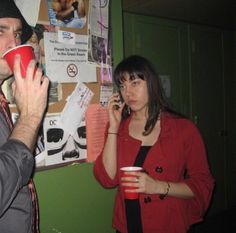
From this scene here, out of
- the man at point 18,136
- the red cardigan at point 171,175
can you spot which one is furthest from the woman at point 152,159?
the man at point 18,136

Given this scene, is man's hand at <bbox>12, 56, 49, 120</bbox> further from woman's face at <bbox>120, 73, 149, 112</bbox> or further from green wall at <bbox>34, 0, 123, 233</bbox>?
woman's face at <bbox>120, 73, 149, 112</bbox>

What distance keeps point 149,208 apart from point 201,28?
9.74ft

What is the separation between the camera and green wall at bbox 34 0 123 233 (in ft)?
4.76

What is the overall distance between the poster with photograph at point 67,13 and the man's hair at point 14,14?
0.18 metres

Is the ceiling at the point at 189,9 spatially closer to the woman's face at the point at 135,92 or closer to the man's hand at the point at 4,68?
the woman's face at the point at 135,92

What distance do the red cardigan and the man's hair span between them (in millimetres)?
784

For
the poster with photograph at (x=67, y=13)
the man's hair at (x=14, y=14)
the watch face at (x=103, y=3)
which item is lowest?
the man's hair at (x=14, y=14)

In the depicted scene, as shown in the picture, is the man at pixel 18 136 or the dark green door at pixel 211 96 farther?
the dark green door at pixel 211 96

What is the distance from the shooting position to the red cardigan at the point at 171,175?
5.17 feet

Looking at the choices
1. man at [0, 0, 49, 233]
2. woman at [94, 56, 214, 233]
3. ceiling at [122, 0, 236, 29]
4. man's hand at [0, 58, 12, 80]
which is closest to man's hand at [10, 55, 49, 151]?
man at [0, 0, 49, 233]

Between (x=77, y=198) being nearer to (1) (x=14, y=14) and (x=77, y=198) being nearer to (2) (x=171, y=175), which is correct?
(2) (x=171, y=175)

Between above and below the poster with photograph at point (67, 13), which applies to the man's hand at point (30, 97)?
below

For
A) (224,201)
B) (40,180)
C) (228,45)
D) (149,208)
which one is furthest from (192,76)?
(40,180)

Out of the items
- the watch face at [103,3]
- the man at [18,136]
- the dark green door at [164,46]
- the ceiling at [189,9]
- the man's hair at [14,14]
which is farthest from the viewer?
the dark green door at [164,46]
